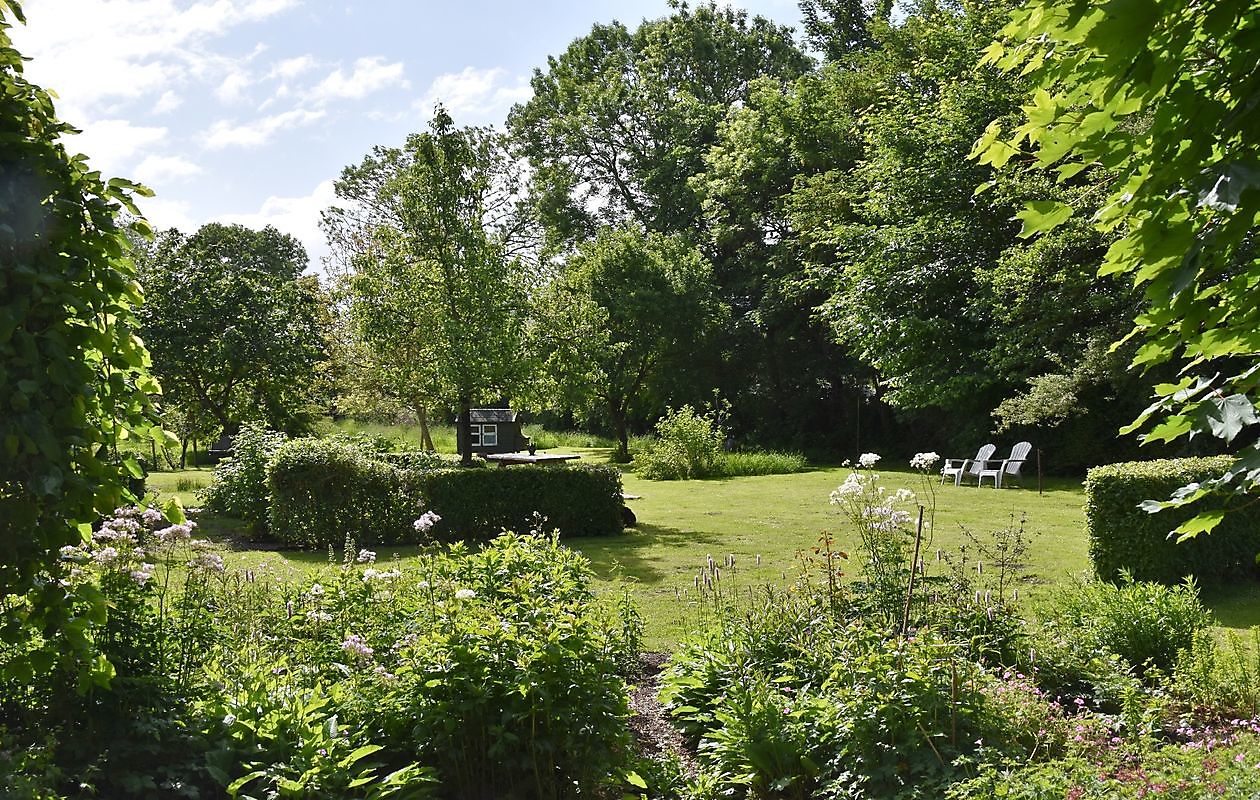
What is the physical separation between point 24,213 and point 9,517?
92 cm

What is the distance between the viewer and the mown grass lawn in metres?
7.83

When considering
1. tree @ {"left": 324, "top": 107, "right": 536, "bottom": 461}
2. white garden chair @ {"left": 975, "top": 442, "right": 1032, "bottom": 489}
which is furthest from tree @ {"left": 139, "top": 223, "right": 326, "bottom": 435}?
white garden chair @ {"left": 975, "top": 442, "right": 1032, "bottom": 489}

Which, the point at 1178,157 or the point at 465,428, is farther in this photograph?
the point at 465,428

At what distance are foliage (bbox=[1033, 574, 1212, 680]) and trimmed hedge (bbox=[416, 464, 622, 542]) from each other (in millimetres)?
6773

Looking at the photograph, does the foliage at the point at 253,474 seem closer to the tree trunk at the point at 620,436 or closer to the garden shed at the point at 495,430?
the garden shed at the point at 495,430

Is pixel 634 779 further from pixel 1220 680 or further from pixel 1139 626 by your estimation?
pixel 1139 626

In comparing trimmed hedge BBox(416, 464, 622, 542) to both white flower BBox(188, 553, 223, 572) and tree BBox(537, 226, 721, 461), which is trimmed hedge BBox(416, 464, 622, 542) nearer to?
white flower BBox(188, 553, 223, 572)

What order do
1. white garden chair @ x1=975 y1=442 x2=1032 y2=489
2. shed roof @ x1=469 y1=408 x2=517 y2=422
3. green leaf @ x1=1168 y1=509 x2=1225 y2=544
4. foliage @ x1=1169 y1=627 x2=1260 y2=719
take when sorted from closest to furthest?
green leaf @ x1=1168 y1=509 x2=1225 y2=544
foliage @ x1=1169 y1=627 x2=1260 y2=719
white garden chair @ x1=975 y1=442 x2=1032 y2=489
shed roof @ x1=469 y1=408 x2=517 y2=422

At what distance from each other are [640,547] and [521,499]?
1.71 meters

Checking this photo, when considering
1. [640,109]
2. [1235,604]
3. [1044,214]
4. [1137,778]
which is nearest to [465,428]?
[1235,604]

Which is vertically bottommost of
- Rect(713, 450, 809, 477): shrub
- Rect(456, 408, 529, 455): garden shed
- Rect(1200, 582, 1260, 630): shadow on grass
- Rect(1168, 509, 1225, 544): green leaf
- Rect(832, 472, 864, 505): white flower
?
Rect(1200, 582, 1260, 630): shadow on grass

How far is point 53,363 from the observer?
2715 mm

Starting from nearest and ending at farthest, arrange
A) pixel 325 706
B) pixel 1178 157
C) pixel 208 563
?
pixel 1178 157 → pixel 325 706 → pixel 208 563

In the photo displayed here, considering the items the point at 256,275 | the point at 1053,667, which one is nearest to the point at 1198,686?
the point at 1053,667
